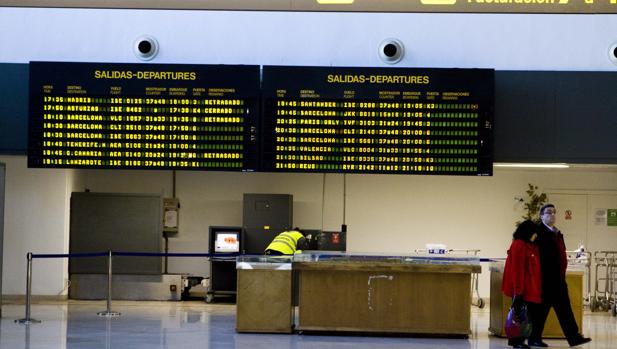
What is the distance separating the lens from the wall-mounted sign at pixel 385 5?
782 centimetres

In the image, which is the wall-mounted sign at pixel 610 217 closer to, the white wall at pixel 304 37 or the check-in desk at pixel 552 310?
the white wall at pixel 304 37

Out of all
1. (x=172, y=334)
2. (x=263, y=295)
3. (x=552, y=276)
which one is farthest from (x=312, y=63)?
(x=552, y=276)

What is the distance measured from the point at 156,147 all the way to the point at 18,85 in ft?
7.66

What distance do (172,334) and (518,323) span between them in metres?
3.75

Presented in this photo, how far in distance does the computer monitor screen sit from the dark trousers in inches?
247

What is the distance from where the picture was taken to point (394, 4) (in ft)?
25.9

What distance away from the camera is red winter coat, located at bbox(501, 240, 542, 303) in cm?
1065

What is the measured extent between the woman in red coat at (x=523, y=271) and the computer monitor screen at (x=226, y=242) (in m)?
6.17

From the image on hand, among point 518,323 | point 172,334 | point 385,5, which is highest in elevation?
point 385,5

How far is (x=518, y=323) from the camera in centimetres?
1073

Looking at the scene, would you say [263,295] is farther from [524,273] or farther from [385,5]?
[385,5]

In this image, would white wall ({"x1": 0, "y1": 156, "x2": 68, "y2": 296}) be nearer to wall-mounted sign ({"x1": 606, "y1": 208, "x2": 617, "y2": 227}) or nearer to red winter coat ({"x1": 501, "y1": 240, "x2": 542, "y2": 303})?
red winter coat ({"x1": 501, "y1": 240, "x2": 542, "y2": 303})

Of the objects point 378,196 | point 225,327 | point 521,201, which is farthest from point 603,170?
point 225,327

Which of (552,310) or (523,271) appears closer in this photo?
(523,271)
